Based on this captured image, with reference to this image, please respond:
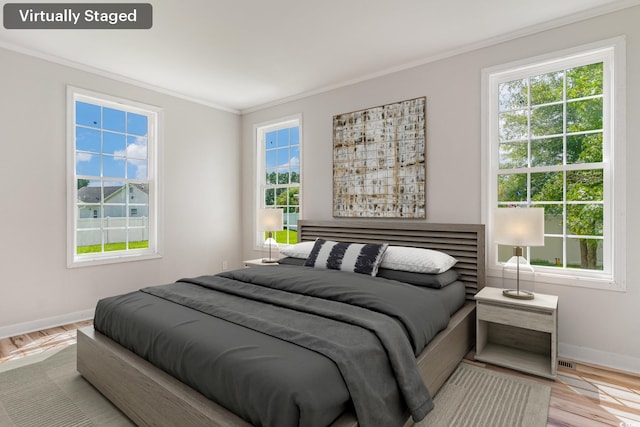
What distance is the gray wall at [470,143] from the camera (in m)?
2.48

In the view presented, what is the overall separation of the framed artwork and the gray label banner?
2.20m

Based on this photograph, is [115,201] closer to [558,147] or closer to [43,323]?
[43,323]

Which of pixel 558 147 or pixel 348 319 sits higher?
pixel 558 147

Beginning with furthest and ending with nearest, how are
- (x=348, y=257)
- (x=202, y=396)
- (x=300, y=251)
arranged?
(x=300, y=251), (x=348, y=257), (x=202, y=396)

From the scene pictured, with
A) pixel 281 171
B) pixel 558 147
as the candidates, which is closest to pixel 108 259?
pixel 281 171

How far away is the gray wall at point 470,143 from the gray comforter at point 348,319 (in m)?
1.18

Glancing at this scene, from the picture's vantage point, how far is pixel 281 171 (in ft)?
15.8

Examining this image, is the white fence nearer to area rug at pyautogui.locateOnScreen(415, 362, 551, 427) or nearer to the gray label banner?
the gray label banner

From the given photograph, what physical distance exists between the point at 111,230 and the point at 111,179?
1.91ft

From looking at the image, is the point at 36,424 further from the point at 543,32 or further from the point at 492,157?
the point at 543,32

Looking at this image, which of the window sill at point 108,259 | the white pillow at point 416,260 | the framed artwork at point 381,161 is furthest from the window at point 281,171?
the white pillow at point 416,260

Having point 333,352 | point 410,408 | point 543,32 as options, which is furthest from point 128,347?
point 543,32

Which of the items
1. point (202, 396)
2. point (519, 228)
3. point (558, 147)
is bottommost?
point (202, 396)

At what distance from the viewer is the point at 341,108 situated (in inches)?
160
